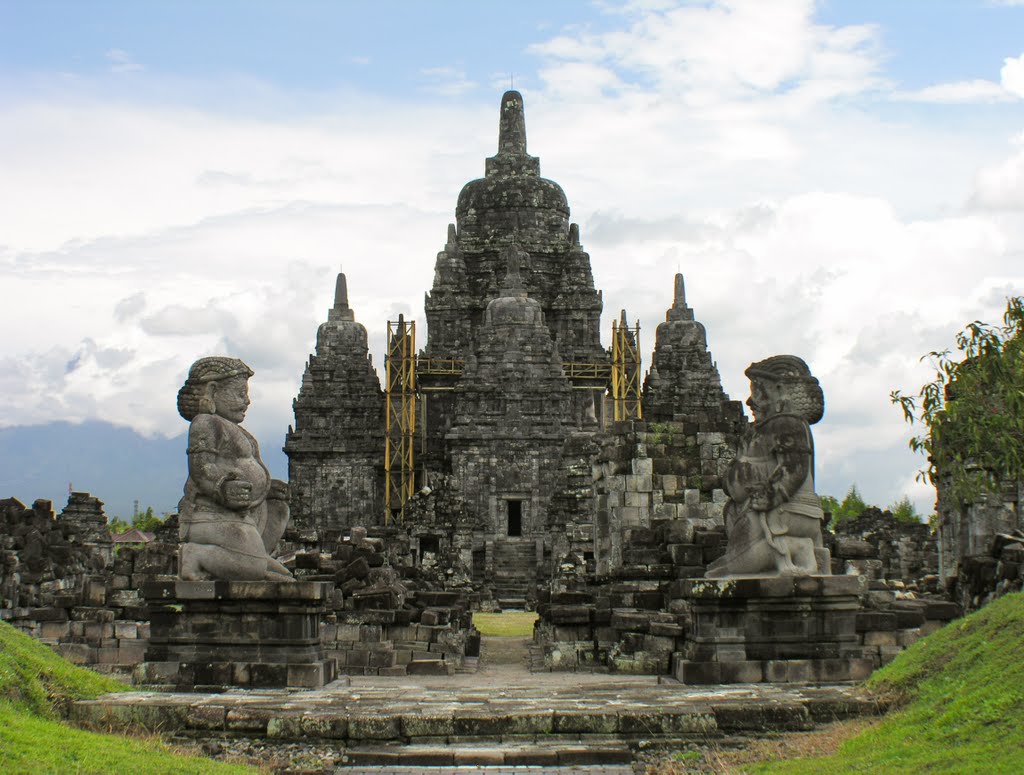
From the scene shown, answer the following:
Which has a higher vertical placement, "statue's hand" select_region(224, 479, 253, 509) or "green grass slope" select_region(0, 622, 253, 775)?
"statue's hand" select_region(224, 479, 253, 509)

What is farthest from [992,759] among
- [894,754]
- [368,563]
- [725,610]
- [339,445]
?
[339,445]

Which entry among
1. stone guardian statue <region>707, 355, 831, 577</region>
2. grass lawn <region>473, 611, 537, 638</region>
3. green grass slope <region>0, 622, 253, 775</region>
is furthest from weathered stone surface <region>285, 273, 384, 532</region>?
green grass slope <region>0, 622, 253, 775</region>

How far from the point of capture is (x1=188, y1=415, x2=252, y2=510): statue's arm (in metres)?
11.6

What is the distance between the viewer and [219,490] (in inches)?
457

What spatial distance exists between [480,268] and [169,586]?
46.7 meters

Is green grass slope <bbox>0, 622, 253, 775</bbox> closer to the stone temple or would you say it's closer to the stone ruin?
the stone ruin

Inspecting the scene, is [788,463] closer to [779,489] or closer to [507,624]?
[779,489]

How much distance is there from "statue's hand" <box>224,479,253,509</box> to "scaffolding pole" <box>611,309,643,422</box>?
40.4 metres

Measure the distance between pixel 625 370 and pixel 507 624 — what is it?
2529cm

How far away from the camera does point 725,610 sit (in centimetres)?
1178

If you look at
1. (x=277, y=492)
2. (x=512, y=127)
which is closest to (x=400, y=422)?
(x=512, y=127)

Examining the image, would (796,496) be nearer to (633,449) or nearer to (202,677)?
(202,677)

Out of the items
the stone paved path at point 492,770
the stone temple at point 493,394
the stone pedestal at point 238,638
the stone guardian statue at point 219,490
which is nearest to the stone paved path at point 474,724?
the stone paved path at point 492,770

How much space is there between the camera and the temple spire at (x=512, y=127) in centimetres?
6131
